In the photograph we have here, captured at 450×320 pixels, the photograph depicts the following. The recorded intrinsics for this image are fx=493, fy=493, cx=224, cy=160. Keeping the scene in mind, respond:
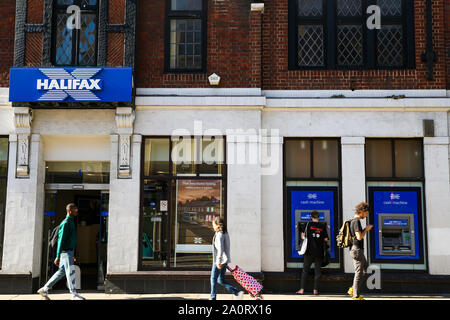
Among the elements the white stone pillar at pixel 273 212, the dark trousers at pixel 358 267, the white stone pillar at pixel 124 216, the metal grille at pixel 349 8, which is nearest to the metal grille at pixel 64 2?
the white stone pillar at pixel 124 216

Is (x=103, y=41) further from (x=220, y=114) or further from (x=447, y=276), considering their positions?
(x=447, y=276)

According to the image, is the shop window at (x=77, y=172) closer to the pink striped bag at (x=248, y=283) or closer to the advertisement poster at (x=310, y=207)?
the pink striped bag at (x=248, y=283)

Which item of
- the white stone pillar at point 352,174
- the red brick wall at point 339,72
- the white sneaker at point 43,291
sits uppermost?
the red brick wall at point 339,72

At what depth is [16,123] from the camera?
35.7 ft

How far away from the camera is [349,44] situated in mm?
11594

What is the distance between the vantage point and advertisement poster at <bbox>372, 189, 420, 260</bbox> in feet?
35.9

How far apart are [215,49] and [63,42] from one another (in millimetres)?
3510

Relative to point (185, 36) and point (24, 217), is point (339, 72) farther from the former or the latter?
point (24, 217)

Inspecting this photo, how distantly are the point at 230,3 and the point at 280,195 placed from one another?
456cm

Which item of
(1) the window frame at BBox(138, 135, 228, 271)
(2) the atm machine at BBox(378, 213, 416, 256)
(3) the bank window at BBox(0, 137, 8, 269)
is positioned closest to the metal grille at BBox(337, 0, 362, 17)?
(1) the window frame at BBox(138, 135, 228, 271)

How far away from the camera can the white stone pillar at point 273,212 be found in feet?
35.6

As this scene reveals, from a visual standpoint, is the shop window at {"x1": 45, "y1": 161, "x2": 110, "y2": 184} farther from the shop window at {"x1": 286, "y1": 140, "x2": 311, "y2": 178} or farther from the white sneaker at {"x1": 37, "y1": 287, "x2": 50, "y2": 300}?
the shop window at {"x1": 286, "y1": 140, "x2": 311, "y2": 178}

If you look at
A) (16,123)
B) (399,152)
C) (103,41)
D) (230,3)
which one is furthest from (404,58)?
(16,123)

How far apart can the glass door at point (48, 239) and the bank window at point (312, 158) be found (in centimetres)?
550
